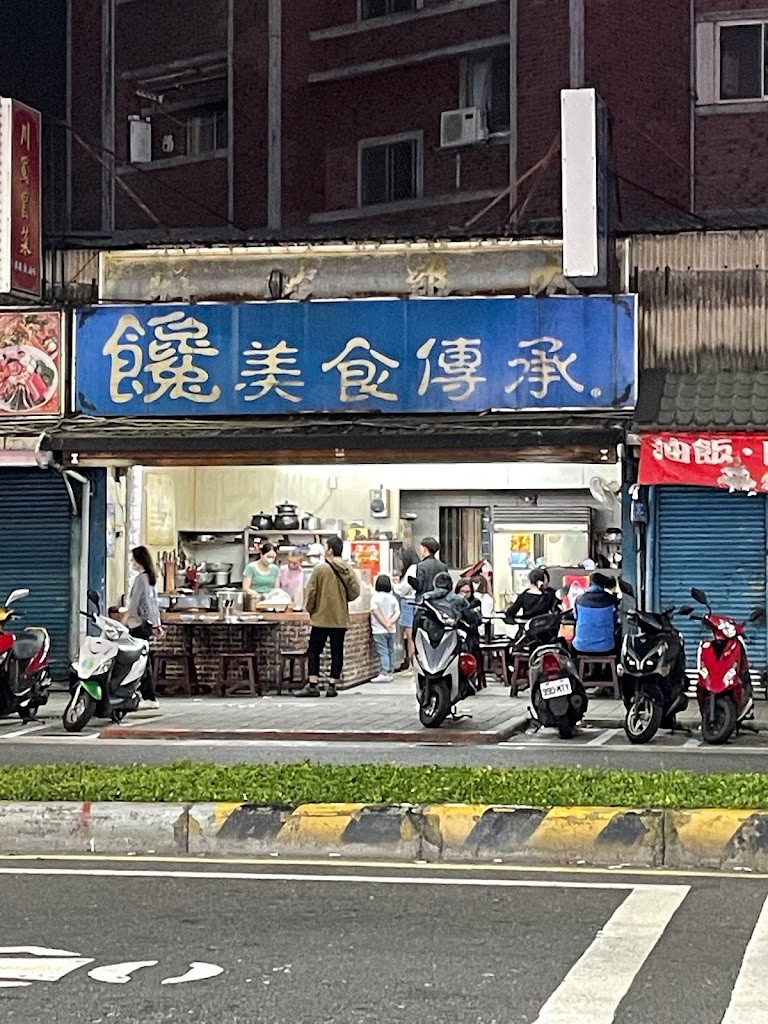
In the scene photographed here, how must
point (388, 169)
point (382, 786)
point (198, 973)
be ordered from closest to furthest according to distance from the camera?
point (198, 973) → point (382, 786) → point (388, 169)

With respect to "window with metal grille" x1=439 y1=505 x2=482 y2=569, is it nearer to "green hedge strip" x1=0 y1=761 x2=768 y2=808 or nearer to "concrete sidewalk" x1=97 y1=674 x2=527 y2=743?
"concrete sidewalk" x1=97 y1=674 x2=527 y2=743

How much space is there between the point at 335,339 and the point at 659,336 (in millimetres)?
3497

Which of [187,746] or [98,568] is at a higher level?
[98,568]

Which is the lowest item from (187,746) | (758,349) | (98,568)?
(187,746)

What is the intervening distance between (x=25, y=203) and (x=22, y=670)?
5.70m

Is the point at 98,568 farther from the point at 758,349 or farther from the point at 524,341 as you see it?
the point at 758,349

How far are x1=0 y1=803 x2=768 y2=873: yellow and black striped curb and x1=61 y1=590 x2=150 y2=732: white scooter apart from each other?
6311 millimetres

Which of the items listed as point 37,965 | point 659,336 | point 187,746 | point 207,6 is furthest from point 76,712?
point 207,6

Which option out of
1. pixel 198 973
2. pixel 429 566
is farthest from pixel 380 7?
pixel 198 973

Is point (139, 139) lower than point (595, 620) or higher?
higher

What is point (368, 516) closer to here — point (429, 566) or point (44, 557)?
point (429, 566)

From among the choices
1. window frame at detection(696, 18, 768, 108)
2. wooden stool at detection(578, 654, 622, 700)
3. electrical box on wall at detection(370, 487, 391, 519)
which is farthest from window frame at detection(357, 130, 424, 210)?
wooden stool at detection(578, 654, 622, 700)

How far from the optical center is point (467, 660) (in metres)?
16.1

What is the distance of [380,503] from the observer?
25156mm
